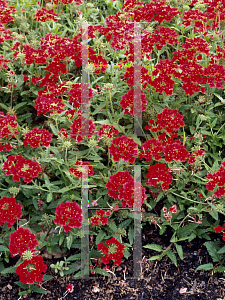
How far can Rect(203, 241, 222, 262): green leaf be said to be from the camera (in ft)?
12.0

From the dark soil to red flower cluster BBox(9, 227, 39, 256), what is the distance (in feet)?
2.06

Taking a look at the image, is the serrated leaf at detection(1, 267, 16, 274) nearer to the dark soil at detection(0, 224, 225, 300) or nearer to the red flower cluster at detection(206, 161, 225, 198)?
the dark soil at detection(0, 224, 225, 300)

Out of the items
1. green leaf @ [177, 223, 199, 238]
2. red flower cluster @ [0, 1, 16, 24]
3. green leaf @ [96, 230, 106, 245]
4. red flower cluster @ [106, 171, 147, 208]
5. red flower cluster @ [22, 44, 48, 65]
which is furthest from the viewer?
red flower cluster @ [0, 1, 16, 24]

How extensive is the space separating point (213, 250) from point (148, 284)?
0.83 m

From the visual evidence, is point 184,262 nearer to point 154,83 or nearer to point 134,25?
point 154,83

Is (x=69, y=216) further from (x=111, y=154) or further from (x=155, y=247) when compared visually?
(x=155, y=247)

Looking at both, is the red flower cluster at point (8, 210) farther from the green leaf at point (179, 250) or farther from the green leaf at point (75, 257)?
the green leaf at point (179, 250)

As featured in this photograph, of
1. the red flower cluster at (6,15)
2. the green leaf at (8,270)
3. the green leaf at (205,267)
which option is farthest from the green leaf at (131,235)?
the red flower cluster at (6,15)

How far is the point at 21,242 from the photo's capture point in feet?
10.5

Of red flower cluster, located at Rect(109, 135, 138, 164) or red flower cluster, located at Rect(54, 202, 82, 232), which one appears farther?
red flower cluster, located at Rect(109, 135, 138, 164)

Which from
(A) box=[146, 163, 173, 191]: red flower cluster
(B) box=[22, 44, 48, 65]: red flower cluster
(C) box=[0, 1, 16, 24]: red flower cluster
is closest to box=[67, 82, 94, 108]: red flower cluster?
(B) box=[22, 44, 48, 65]: red flower cluster

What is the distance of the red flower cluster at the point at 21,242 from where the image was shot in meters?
3.20

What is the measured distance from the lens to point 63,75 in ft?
Answer: 16.2

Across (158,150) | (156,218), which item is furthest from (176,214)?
(158,150)
